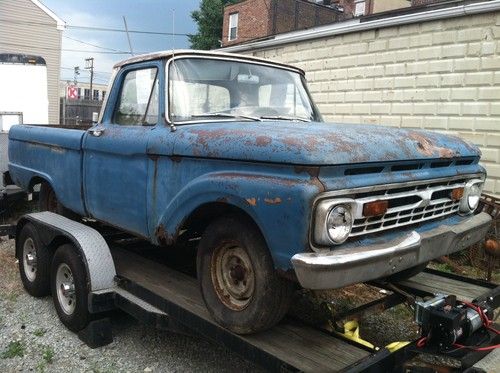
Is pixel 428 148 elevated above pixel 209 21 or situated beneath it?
situated beneath

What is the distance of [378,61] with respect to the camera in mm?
9148

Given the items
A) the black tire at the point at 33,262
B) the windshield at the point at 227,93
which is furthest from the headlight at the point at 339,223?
the black tire at the point at 33,262

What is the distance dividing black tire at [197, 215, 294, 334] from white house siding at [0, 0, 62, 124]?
75.6 feet

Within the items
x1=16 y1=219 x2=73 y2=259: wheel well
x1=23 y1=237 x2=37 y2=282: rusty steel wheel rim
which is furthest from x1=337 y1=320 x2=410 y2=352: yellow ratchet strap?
x1=23 y1=237 x2=37 y2=282: rusty steel wheel rim

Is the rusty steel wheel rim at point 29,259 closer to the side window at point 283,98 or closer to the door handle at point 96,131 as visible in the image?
the door handle at point 96,131

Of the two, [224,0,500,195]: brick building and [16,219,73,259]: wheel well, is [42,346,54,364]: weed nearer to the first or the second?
[16,219,73,259]: wheel well

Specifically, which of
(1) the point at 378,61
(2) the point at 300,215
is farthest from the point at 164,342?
(1) the point at 378,61

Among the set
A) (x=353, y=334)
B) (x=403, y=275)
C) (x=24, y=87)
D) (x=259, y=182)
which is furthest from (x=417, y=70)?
(x=24, y=87)

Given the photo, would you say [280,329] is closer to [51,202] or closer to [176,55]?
[176,55]

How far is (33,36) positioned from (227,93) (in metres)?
25.0

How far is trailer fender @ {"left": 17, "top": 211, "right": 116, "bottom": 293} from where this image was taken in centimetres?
376

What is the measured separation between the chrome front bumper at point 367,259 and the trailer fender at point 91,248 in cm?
193

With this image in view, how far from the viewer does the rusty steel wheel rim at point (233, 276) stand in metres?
2.81

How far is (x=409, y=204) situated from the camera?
9.62 ft
